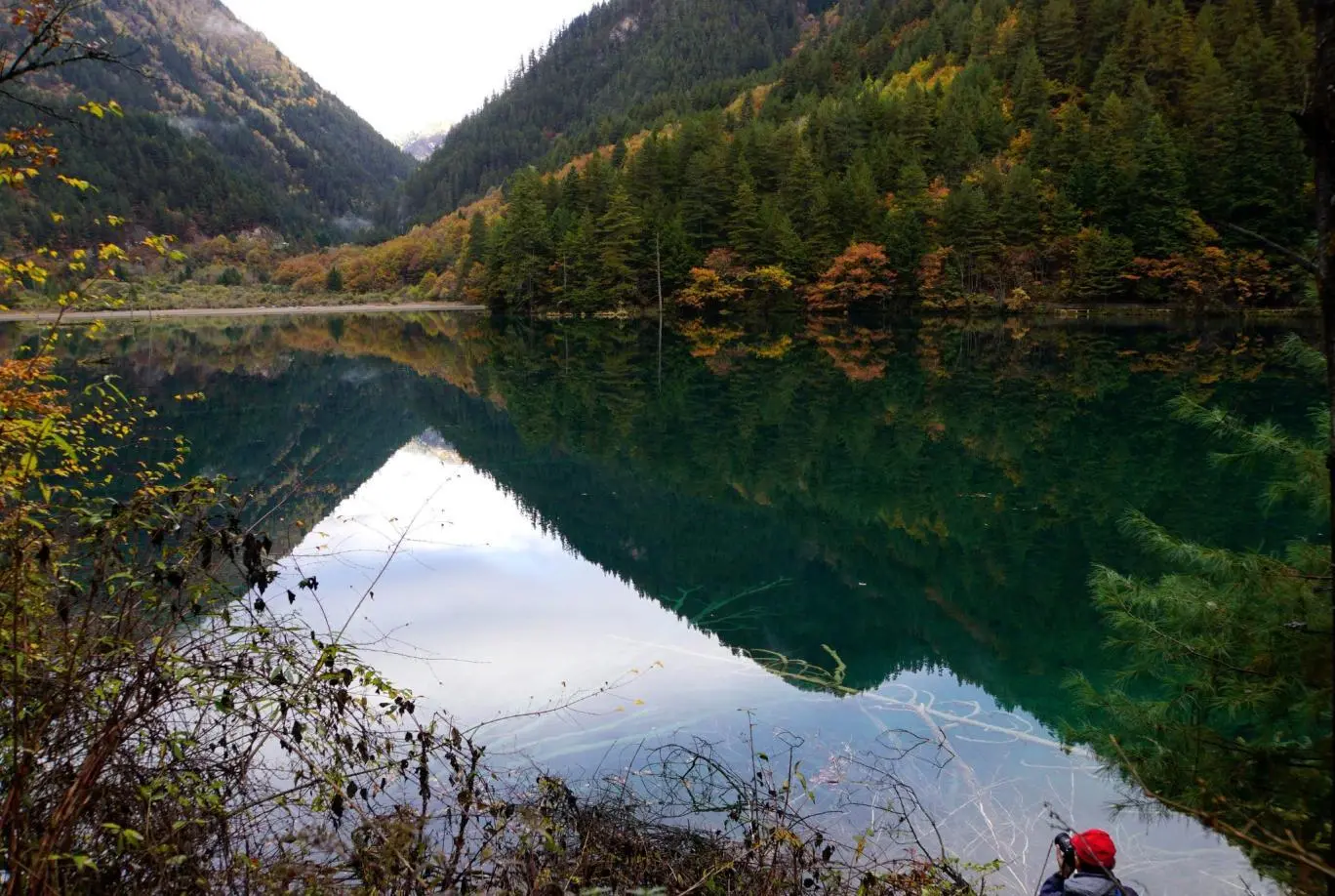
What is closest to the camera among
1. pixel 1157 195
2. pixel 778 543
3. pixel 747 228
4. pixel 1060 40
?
pixel 778 543

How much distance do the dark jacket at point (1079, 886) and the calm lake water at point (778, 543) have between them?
85cm

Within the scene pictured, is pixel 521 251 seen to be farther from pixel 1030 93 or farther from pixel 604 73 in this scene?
pixel 604 73

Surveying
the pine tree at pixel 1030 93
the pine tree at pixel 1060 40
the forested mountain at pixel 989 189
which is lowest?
the forested mountain at pixel 989 189

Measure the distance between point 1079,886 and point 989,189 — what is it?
1958 inches

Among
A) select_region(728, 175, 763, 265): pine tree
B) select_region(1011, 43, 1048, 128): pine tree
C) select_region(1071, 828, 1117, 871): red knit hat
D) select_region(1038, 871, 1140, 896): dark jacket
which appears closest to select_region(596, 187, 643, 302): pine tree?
select_region(728, 175, 763, 265): pine tree

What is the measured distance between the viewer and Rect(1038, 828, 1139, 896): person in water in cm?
338

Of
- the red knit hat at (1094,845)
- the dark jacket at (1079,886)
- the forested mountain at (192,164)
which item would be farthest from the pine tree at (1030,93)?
the forested mountain at (192,164)

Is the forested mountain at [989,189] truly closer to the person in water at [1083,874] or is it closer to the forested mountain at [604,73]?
the person in water at [1083,874]

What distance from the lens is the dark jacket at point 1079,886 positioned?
338 cm

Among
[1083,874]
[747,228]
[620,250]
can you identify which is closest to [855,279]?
[747,228]

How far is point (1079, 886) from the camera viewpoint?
3.41m

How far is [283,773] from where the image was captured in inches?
204

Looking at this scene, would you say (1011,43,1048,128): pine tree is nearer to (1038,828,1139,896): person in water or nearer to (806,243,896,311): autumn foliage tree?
(806,243,896,311): autumn foliage tree

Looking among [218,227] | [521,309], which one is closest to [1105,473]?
[521,309]
